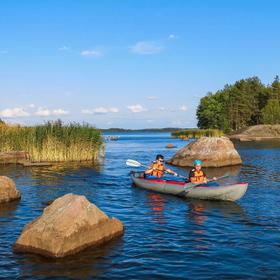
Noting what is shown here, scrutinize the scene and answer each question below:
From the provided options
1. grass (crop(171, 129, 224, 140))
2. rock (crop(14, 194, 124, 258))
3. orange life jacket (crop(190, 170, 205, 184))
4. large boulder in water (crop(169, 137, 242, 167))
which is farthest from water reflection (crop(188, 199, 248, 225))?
grass (crop(171, 129, 224, 140))

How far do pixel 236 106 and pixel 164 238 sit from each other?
9118cm

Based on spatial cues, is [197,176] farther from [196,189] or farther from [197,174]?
[196,189]

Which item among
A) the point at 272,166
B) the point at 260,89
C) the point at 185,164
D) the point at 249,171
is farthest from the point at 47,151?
the point at 260,89

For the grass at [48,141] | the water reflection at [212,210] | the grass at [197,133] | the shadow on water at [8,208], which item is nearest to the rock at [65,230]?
the water reflection at [212,210]

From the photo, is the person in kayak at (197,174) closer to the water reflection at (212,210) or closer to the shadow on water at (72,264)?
the water reflection at (212,210)

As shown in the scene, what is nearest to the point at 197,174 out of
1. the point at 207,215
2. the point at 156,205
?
the point at 156,205

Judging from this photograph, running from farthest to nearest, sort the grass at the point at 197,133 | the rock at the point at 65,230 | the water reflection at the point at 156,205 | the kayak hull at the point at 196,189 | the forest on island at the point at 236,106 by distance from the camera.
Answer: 1. the forest on island at the point at 236,106
2. the grass at the point at 197,133
3. the kayak hull at the point at 196,189
4. the water reflection at the point at 156,205
5. the rock at the point at 65,230

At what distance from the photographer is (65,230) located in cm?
911

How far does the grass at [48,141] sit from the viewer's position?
2841cm

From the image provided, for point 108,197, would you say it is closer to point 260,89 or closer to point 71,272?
point 71,272

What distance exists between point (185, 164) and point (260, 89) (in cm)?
8262

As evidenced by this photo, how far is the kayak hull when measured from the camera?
50.1 ft

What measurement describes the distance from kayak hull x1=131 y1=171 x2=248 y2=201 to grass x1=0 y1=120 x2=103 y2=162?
11188 millimetres

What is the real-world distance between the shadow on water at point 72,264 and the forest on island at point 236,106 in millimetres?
87916
